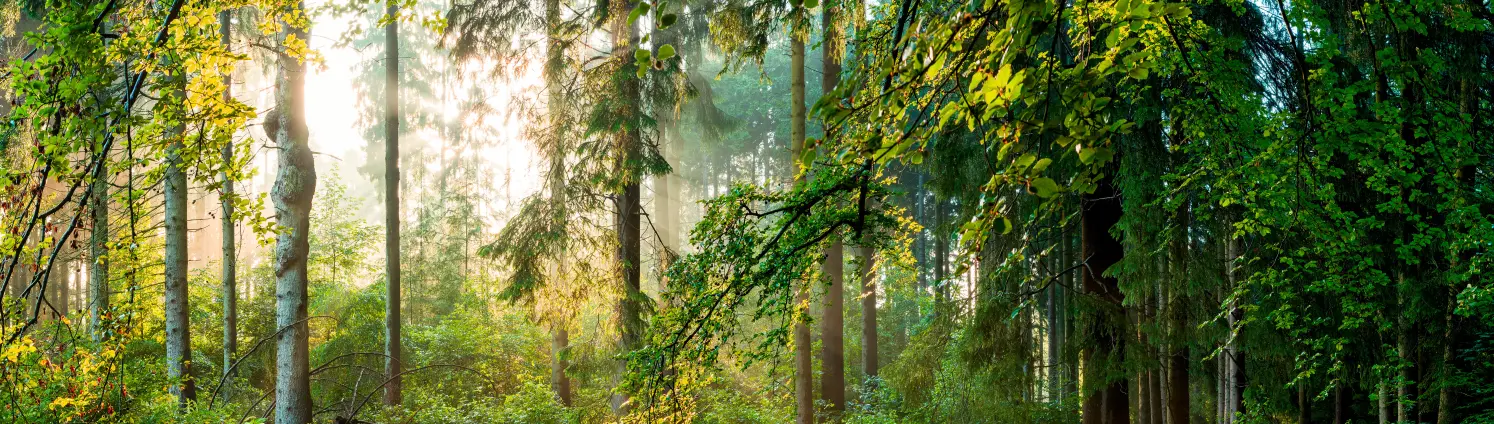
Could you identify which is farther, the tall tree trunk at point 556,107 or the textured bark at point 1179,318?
the tall tree trunk at point 556,107

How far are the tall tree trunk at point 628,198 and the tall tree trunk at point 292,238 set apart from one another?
10.7ft

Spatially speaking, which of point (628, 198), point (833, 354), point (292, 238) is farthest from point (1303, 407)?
point (292, 238)

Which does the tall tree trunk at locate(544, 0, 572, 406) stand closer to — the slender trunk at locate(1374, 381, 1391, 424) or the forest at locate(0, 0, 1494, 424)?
the forest at locate(0, 0, 1494, 424)

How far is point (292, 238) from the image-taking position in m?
5.80

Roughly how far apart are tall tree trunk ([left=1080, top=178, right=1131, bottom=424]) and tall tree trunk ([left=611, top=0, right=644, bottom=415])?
4610mm

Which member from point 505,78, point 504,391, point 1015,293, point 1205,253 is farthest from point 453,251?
point 1205,253

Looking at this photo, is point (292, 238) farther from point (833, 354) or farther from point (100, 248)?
point (833, 354)

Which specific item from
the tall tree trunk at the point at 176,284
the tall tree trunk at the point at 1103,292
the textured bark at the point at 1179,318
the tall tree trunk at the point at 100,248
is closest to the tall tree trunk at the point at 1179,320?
the textured bark at the point at 1179,318

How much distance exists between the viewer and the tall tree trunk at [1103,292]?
21.1 ft

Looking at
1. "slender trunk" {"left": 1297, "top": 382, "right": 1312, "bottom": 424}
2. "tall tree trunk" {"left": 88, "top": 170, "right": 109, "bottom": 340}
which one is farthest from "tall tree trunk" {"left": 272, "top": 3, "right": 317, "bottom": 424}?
"slender trunk" {"left": 1297, "top": 382, "right": 1312, "bottom": 424}

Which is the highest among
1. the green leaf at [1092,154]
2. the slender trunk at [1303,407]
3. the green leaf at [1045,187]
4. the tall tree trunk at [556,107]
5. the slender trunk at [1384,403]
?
the tall tree trunk at [556,107]

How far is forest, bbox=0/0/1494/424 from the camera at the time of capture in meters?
2.09

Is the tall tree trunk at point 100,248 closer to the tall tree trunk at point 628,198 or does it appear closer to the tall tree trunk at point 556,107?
the tall tree trunk at point 556,107

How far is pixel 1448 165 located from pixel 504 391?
14.2 m
